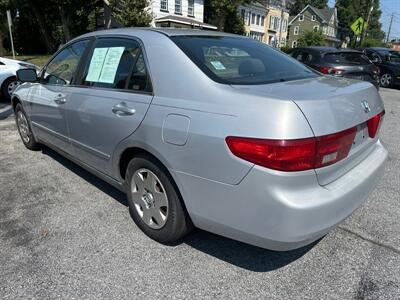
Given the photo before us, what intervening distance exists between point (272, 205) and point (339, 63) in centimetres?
910

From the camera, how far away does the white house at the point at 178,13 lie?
28.8 metres

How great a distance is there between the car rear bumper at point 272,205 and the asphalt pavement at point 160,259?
401 millimetres

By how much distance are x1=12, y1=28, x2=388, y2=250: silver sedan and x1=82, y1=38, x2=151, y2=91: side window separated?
0.01m

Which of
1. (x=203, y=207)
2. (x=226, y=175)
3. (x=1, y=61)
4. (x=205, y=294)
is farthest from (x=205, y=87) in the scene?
(x=1, y=61)

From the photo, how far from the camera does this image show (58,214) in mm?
3385

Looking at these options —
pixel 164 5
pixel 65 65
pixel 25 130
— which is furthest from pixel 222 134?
pixel 164 5

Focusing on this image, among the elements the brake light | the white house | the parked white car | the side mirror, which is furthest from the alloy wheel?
the white house

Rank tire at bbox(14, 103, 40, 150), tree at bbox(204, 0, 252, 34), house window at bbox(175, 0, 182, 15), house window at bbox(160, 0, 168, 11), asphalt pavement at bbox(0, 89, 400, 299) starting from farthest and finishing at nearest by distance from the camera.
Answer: tree at bbox(204, 0, 252, 34), house window at bbox(175, 0, 182, 15), house window at bbox(160, 0, 168, 11), tire at bbox(14, 103, 40, 150), asphalt pavement at bbox(0, 89, 400, 299)

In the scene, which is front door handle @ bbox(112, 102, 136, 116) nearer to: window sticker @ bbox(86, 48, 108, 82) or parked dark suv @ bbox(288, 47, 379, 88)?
window sticker @ bbox(86, 48, 108, 82)

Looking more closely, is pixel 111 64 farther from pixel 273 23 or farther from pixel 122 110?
pixel 273 23

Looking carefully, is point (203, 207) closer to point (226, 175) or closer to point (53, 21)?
point (226, 175)

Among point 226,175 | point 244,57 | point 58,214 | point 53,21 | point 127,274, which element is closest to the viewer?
point 226,175

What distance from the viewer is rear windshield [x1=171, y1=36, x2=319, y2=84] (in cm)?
257

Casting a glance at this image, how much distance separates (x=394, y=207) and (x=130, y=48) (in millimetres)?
2970
